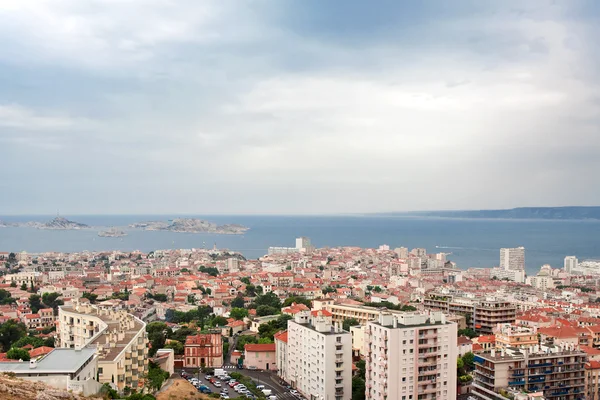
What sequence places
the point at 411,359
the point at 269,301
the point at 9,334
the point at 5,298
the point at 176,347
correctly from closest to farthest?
the point at 411,359, the point at 176,347, the point at 9,334, the point at 269,301, the point at 5,298

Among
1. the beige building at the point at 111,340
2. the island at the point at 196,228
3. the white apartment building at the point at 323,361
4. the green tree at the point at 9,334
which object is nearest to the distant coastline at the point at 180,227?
the island at the point at 196,228

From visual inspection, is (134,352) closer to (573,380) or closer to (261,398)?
(261,398)

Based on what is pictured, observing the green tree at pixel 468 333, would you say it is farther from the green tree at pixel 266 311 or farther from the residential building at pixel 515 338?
the green tree at pixel 266 311

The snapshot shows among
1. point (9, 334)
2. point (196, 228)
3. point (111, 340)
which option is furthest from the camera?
point (196, 228)

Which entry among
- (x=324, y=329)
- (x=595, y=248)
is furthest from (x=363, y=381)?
(x=595, y=248)

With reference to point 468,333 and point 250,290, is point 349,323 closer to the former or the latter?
point 468,333

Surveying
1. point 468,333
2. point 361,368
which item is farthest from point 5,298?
point 468,333
